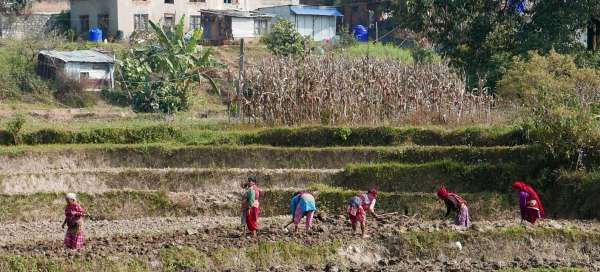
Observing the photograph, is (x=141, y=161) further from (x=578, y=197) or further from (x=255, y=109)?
(x=578, y=197)

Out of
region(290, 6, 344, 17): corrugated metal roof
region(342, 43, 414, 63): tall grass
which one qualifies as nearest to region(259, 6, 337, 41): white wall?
region(290, 6, 344, 17): corrugated metal roof

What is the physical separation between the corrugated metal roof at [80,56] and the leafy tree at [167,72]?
250cm

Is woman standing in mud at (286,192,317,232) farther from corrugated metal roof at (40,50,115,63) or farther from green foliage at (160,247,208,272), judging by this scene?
corrugated metal roof at (40,50,115,63)

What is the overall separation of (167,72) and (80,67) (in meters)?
5.94

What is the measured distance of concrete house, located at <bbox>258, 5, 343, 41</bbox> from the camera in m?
56.1

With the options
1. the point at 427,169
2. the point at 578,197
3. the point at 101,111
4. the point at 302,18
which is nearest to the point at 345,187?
the point at 427,169

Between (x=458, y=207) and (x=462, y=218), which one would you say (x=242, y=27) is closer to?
(x=458, y=207)

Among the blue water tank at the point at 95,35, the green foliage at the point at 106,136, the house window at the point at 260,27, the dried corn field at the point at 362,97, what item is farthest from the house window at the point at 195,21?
the green foliage at the point at 106,136

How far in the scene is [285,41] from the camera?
48.7 meters

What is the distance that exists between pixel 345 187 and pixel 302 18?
100 feet

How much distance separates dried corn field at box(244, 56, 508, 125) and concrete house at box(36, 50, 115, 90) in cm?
1408

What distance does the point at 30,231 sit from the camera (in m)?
22.7

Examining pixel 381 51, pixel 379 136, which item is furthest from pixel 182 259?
pixel 381 51

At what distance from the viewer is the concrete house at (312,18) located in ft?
184
